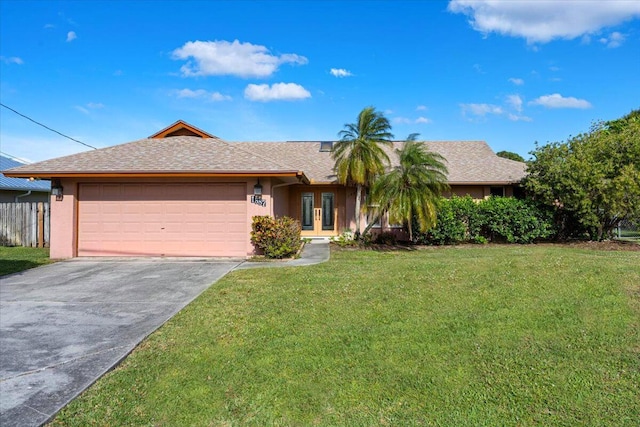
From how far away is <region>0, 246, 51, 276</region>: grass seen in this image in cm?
1002

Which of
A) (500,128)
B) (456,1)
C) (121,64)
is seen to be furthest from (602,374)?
(500,128)

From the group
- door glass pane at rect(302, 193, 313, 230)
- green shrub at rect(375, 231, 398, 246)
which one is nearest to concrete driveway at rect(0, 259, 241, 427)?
green shrub at rect(375, 231, 398, 246)

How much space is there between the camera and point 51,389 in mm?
3475

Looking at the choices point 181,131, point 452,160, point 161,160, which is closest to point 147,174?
point 161,160

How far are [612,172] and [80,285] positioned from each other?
16.5 metres

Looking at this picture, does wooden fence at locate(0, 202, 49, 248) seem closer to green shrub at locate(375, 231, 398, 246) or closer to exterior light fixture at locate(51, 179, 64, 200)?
exterior light fixture at locate(51, 179, 64, 200)

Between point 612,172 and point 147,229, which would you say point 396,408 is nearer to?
point 147,229

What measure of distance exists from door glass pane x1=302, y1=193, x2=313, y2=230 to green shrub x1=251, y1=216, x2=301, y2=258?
18.3 feet

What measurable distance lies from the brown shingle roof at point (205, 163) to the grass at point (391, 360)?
5.64 meters

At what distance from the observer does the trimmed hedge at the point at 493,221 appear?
14219 mm

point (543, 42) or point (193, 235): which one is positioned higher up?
point (543, 42)

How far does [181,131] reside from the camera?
16266 mm

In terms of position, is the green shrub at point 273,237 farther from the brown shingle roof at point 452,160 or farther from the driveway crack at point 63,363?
the driveway crack at point 63,363

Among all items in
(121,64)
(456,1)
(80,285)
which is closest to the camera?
(80,285)
